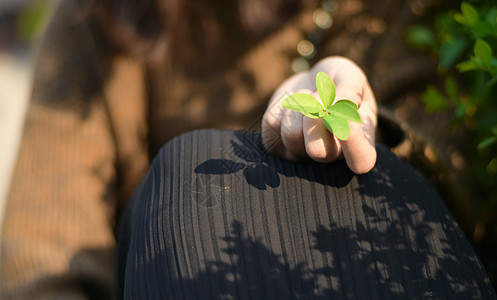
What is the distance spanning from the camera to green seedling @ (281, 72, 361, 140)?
447 mm

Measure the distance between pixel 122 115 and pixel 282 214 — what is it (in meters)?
0.73

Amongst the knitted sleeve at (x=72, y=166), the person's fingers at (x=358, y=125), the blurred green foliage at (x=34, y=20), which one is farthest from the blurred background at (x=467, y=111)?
the blurred green foliage at (x=34, y=20)

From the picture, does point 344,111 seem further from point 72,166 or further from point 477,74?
point 72,166

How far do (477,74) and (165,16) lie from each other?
76cm

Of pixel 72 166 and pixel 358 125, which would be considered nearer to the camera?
pixel 358 125

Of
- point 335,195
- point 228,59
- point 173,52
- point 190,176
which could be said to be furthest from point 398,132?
point 173,52

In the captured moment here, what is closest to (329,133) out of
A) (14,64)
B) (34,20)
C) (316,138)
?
(316,138)

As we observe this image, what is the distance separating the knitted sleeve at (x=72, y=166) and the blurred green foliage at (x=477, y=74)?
2.43 ft

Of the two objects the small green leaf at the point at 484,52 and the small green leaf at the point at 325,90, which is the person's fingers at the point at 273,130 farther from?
the small green leaf at the point at 484,52

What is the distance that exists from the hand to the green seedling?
31 millimetres

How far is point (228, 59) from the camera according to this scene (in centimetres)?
119

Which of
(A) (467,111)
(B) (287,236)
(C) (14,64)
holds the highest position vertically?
(C) (14,64)

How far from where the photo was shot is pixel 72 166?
1037 millimetres

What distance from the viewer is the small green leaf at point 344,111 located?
0.45 metres
